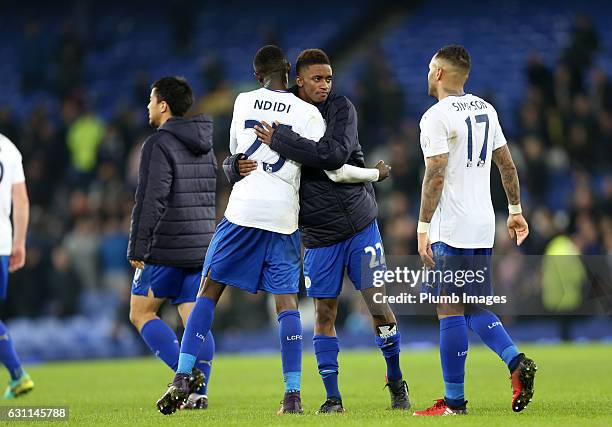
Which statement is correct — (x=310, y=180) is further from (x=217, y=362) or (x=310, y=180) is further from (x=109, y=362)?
(x=109, y=362)

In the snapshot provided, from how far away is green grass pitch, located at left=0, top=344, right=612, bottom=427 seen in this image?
7.13 metres

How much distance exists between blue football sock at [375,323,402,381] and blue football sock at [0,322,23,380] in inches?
143

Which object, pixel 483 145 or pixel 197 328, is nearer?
pixel 483 145

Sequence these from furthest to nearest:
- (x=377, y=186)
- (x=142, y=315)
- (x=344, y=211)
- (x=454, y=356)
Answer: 1. (x=377, y=186)
2. (x=142, y=315)
3. (x=344, y=211)
4. (x=454, y=356)

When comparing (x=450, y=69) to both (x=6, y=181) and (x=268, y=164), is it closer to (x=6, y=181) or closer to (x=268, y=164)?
(x=268, y=164)

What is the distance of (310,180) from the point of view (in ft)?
25.6

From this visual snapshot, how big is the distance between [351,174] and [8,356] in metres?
3.93

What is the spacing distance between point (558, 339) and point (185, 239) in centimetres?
1041

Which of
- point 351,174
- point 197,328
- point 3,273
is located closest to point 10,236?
point 3,273

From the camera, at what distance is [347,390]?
10125 mm

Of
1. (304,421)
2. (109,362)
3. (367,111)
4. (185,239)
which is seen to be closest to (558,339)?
(367,111)

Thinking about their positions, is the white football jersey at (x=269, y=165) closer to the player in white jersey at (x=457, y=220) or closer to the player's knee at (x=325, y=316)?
the player's knee at (x=325, y=316)

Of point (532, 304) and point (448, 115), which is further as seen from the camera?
point (532, 304)

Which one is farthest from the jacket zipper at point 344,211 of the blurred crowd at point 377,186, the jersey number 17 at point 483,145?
the blurred crowd at point 377,186
